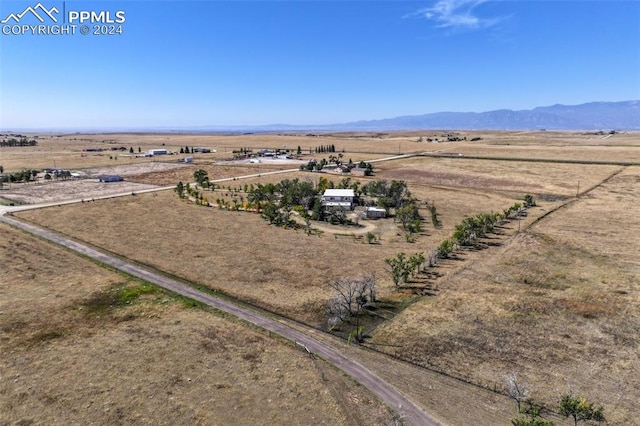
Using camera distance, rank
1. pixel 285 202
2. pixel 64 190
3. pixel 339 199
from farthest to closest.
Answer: pixel 64 190
pixel 339 199
pixel 285 202

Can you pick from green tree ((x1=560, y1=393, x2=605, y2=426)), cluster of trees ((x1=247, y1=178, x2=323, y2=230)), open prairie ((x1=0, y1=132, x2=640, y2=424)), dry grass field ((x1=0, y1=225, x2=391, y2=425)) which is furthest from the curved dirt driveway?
cluster of trees ((x1=247, y1=178, x2=323, y2=230))

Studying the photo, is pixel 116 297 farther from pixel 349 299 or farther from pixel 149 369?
pixel 349 299

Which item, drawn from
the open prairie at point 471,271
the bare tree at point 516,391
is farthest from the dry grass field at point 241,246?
the bare tree at point 516,391

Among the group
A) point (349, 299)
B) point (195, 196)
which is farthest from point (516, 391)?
point (195, 196)

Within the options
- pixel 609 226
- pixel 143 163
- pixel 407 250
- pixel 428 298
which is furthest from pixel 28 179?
pixel 609 226

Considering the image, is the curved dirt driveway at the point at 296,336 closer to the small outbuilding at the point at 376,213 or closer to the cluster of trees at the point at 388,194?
the small outbuilding at the point at 376,213

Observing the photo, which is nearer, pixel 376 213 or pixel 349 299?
pixel 349 299
